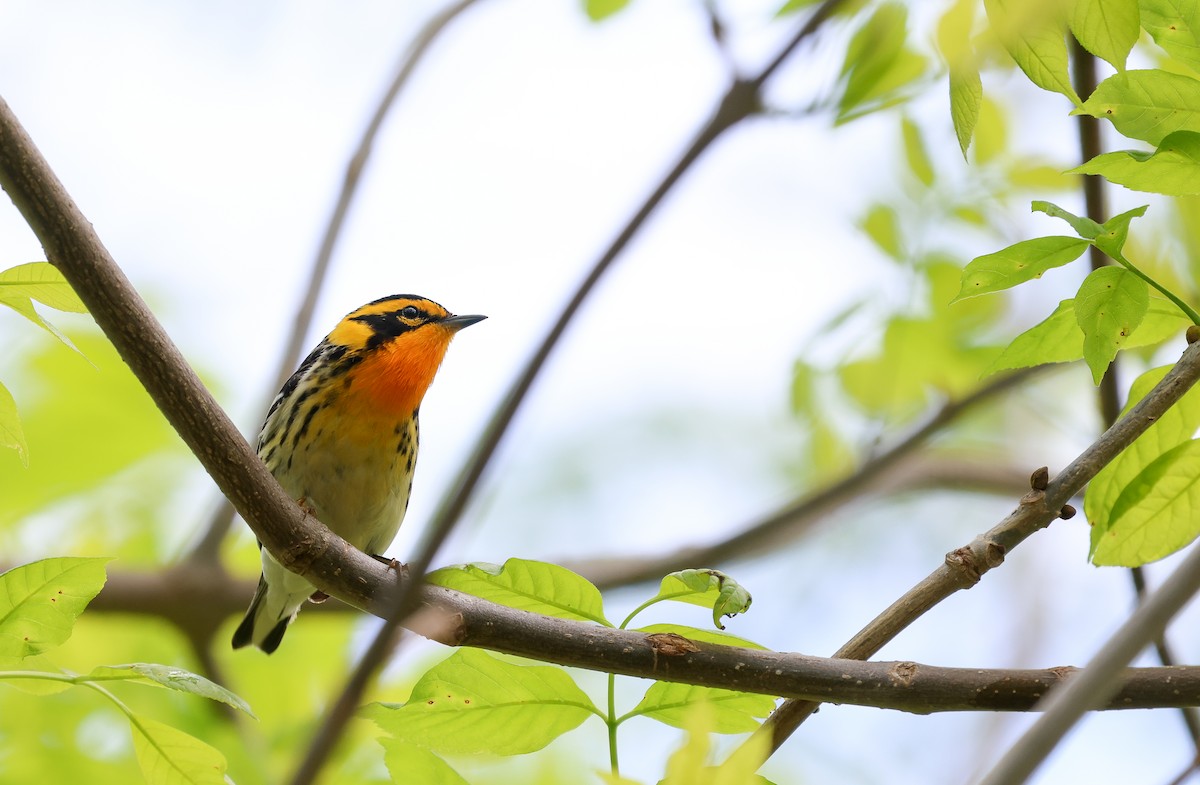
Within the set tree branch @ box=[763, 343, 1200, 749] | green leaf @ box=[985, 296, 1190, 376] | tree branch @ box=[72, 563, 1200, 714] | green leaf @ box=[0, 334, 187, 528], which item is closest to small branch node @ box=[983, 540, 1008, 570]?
tree branch @ box=[763, 343, 1200, 749]

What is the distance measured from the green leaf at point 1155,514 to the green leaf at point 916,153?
196 cm

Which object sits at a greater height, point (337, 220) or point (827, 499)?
point (337, 220)

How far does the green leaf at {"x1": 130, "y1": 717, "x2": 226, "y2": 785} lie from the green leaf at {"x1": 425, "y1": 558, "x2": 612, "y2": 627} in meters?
0.51

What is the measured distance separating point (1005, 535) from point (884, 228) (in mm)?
2458

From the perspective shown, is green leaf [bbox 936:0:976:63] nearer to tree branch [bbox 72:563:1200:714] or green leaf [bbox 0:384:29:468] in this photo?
tree branch [bbox 72:563:1200:714]

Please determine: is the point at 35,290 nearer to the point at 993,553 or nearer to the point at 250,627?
the point at 993,553

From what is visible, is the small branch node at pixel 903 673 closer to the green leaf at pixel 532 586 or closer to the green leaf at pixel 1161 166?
the green leaf at pixel 532 586

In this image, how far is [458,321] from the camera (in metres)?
6.04

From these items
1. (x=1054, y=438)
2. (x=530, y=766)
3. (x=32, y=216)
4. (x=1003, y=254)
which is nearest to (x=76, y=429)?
(x=530, y=766)

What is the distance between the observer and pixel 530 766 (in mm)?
3635

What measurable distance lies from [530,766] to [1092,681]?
2.70m

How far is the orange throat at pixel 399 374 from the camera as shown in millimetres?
5461

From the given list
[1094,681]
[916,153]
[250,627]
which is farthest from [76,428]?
[1094,681]

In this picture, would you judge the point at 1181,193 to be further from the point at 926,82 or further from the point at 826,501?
the point at 826,501
